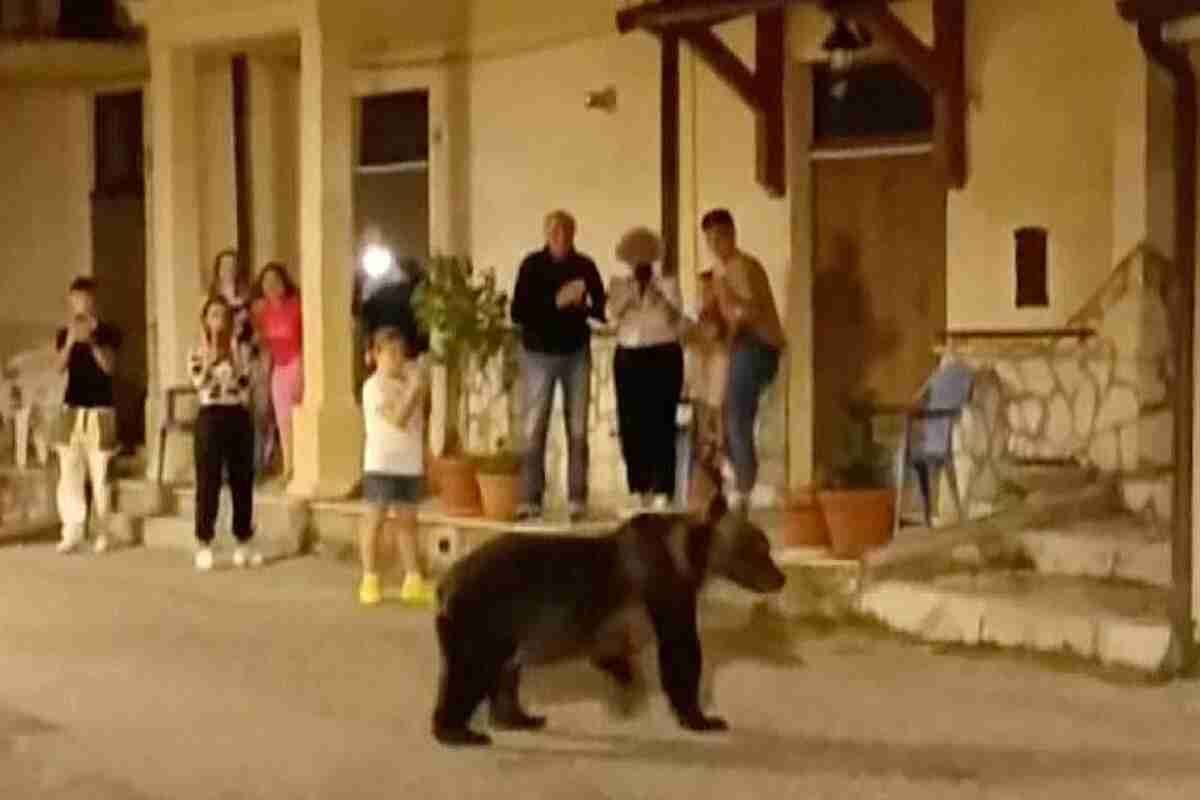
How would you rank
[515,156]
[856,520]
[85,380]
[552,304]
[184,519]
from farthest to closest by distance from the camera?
[515,156] < [184,519] < [85,380] < [552,304] < [856,520]

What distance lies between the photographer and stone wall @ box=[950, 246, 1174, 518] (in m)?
9.67

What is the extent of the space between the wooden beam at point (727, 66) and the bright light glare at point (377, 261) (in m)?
2.89

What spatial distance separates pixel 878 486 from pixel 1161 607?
1.84 meters

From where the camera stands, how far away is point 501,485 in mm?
10719

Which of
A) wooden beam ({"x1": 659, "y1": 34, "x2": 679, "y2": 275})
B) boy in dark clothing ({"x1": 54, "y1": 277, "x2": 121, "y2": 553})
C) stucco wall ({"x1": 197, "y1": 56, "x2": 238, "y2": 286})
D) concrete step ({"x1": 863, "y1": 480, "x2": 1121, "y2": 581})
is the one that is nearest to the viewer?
concrete step ({"x1": 863, "y1": 480, "x2": 1121, "y2": 581})

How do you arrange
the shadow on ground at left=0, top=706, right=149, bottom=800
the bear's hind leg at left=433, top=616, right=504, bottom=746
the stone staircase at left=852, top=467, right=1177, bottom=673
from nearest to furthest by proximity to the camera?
the shadow on ground at left=0, top=706, right=149, bottom=800 → the bear's hind leg at left=433, top=616, right=504, bottom=746 → the stone staircase at left=852, top=467, right=1177, bottom=673

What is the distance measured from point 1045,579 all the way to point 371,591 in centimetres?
288

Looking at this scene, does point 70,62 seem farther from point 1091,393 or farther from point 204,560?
point 1091,393

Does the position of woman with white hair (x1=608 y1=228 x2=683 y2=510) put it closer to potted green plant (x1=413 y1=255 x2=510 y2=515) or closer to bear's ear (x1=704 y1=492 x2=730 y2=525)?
potted green plant (x1=413 y1=255 x2=510 y2=515)

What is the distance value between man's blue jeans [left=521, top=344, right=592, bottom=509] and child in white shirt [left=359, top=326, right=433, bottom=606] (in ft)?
2.48

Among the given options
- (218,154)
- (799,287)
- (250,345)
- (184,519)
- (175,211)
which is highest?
(218,154)

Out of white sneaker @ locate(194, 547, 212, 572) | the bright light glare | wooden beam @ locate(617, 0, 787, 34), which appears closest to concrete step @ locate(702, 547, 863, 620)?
wooden beam @ locate(617, 0, 787, 34)

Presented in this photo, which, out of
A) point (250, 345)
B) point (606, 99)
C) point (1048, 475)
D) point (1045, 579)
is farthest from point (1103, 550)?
point (250, 345)

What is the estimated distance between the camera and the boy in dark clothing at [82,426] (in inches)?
466
